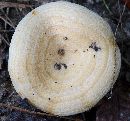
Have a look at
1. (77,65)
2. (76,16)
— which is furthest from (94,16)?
(77,65)

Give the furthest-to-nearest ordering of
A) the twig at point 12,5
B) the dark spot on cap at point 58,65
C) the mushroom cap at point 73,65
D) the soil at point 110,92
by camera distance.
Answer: the twig at point 12,5, the soil at point 110,92, the dark spot on cap at point 58,65, the mushroom cap at point 73,65

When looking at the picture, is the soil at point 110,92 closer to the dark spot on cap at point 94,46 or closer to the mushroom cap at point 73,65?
the mushroom cap at point 73,65

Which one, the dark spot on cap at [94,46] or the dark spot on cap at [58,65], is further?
the dark spot on cap at [58,65]

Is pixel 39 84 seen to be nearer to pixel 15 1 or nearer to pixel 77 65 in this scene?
pixel 77 65

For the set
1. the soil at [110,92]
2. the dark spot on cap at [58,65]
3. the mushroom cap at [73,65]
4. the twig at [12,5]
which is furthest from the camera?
the twig at [12,5]

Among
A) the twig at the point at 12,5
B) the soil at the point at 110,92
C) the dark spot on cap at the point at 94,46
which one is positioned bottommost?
the soil at the point at 110,92

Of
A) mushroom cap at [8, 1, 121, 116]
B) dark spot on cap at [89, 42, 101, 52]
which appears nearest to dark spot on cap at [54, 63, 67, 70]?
mushroom cap at [8, 1, 121, 116]

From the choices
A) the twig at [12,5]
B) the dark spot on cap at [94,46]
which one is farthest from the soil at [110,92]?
the dark spot on cap at [94,46]

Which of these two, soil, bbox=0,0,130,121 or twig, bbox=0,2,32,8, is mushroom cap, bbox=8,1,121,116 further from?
twig, bbox=0,2,32,8
